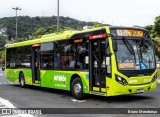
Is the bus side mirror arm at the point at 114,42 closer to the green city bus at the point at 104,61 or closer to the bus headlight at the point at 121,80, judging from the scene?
the green city bus at the point at 104,61

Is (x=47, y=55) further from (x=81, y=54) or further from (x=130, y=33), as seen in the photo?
(x=130, y=33)

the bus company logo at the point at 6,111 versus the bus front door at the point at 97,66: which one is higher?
the bus front door at the point at 97,66

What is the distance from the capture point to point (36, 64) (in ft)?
63.9

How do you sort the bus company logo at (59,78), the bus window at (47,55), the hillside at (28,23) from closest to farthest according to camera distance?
the bus company logo at (59,78) → the bus window at (47,55) → the hillside at (28,23)

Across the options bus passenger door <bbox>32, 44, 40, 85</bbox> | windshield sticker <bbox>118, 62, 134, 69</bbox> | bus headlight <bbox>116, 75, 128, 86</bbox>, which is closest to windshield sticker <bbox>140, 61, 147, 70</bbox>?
windshield sticker <bbox>118, 62, 134, 69</bbox>

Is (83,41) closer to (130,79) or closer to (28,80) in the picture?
(130,79)

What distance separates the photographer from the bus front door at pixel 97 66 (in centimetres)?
1343

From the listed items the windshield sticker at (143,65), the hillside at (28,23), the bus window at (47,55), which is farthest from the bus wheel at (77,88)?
the hillside at (28,23)

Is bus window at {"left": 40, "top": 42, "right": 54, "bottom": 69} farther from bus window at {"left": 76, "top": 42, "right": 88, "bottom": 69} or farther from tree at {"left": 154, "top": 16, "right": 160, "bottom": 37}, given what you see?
tree at {"left": 154, "top": 16, "right": 160, "bottom": 37}

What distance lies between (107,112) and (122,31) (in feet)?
11.8

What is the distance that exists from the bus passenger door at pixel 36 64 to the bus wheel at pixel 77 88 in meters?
4.44

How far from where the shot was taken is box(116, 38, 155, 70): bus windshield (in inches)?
Answer: 516

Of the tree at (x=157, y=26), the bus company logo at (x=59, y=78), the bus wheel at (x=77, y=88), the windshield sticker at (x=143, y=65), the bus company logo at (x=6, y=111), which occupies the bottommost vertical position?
the bus company logo at (x=6, y=111)

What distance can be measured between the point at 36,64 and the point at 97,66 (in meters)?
6.45
